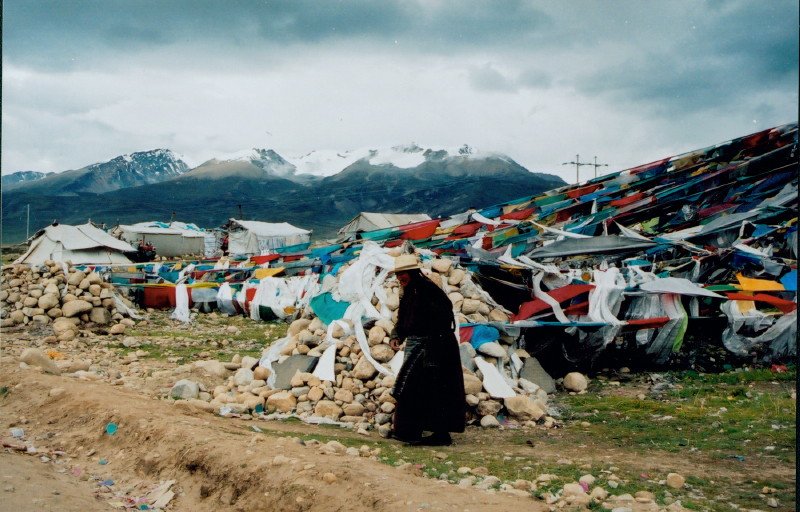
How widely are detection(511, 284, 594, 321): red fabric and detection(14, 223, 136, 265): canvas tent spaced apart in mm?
24297

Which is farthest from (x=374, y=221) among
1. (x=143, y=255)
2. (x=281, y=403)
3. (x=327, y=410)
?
(x=327, y=410)

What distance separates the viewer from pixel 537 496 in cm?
322

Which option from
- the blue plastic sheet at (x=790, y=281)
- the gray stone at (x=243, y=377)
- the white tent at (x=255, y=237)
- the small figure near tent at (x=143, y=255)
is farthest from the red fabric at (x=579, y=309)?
the white tent at (x=255, y=237)

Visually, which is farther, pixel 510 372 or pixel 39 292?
pixel 39 292

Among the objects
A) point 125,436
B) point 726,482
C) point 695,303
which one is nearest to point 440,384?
point 726,482

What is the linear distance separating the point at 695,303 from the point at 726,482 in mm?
4217

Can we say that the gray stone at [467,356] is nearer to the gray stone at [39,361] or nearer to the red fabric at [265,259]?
the gray stone at [39,361]

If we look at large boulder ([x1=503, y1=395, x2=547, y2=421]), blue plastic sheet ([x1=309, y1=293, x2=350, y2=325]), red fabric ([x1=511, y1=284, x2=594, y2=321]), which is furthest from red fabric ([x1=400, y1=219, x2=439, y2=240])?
large boulder ([x1=503, y1=395, x2=547, y2=421])

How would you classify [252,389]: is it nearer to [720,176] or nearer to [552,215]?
[552,215]

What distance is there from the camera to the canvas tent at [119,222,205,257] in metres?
38.9

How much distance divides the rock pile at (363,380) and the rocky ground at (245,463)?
0.24 meters

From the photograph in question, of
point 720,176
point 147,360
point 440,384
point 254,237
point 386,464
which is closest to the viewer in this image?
point 386,464

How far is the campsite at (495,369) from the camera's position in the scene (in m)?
3.60

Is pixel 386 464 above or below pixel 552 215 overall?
below
